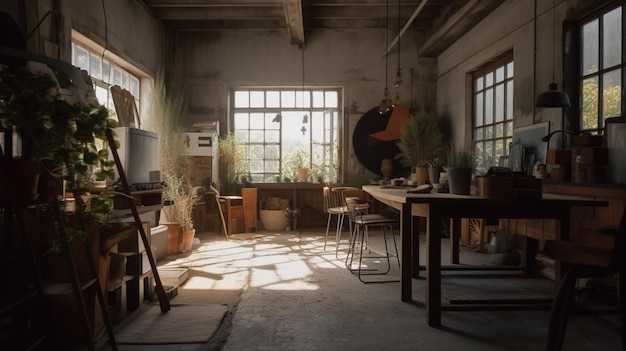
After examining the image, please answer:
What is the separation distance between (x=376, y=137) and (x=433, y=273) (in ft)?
17.9

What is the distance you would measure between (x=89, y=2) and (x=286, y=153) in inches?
170

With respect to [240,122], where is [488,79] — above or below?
above

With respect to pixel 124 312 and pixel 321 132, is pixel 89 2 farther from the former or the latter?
pixel 321 132

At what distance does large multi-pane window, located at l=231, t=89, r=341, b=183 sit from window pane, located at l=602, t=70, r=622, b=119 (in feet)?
16.3

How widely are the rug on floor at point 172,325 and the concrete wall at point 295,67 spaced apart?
5.37 metres

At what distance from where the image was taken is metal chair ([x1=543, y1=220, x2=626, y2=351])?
186 cm

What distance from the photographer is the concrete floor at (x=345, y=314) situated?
8.67 ft

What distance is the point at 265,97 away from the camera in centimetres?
856

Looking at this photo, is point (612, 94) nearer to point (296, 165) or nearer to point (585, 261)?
point (585, 261)

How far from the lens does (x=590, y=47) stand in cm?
427

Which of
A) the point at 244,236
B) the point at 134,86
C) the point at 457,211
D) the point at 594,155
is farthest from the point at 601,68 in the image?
the point at 134,86

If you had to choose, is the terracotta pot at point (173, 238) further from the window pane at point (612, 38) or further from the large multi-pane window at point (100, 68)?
the window pane at point (612, 38)

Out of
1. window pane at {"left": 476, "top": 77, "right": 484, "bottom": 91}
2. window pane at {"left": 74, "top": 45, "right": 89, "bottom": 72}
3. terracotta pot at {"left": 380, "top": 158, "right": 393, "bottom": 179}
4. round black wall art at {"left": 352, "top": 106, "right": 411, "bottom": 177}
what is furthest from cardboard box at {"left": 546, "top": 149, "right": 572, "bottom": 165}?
window pane at {"left": 74, "top": 45, "right": 89, "bottom": 72}

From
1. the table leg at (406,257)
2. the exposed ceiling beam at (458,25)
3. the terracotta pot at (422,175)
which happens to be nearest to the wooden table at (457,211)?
the table leg at (406,257)
